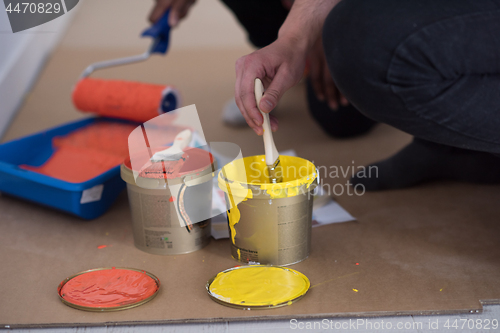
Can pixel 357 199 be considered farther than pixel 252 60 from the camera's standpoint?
Yes

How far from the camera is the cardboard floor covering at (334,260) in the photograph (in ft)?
2.30

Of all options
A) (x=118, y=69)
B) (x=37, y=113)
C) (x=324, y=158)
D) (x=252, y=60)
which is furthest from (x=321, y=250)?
(x=118, y=69)

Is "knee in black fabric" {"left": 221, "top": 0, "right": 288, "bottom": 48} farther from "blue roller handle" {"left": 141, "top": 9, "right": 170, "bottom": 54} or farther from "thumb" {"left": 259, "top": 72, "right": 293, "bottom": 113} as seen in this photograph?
"thumb" {"left": 259, "top": 72, "right": 293, "bottom": 113}

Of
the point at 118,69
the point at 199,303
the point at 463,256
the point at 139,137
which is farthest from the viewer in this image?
the point at 118,69

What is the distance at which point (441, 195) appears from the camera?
110 cm

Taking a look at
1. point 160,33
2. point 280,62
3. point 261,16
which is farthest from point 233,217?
point 261,16

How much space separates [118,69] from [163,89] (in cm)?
119

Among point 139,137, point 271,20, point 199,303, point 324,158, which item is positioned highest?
point 271,20

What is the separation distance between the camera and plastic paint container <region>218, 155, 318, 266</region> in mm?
779

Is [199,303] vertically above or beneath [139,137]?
beneath

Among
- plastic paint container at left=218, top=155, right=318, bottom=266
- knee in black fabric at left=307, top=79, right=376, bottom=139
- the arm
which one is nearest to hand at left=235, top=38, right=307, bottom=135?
the arm

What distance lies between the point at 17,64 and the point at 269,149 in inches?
57.6

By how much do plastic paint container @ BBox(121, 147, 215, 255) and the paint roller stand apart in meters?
0.44

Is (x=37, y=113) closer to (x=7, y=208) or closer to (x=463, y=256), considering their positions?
(x=7, y=208)
